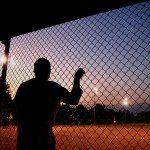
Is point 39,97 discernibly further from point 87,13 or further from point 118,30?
point 118,30

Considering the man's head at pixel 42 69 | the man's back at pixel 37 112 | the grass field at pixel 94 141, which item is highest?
the man's head at pixel 42 69

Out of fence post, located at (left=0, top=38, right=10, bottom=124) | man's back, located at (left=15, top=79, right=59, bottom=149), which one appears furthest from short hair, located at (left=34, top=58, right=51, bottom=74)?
fence post, located at (left=0, top=38, right=10, bottom=124)

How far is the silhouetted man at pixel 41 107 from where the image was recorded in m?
2.33

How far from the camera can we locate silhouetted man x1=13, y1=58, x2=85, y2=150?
7.64 feet

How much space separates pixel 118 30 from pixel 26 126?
66.3 inches

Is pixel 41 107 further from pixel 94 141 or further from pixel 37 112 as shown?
pixel 94 141

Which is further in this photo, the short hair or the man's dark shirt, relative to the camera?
the short hair

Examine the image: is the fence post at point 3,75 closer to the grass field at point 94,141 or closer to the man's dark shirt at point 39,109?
the grass field at point 94,141

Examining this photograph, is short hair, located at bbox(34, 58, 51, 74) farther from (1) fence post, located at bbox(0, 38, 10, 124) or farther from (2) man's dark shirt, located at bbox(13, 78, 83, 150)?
(1) fence post, located at bbox(0, 38, 10, 124)

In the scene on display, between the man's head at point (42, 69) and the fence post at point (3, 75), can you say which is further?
the fence post at point (3, 75)

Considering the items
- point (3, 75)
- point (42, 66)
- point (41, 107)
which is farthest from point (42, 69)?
point (3, 75)

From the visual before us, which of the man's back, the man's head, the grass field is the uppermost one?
the man's head

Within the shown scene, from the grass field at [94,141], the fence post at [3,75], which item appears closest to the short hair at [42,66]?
the fence post at [3,75]

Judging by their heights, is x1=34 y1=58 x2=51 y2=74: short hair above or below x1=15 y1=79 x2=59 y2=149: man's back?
above
